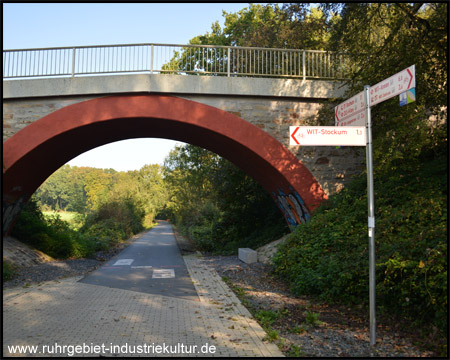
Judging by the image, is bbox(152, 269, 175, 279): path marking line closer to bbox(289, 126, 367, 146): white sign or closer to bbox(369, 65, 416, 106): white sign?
bbox(289, 126, 367, 146): white sign

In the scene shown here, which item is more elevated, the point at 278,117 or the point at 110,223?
the point at 278,117

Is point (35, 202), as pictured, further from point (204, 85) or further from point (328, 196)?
point (328, 196)

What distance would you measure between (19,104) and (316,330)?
9042 mm

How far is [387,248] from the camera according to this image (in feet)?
17.7

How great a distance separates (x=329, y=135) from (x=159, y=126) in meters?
6.92

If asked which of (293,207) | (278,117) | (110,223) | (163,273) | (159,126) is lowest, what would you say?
(163,273)

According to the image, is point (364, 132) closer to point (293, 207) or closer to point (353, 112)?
point (353, 112)

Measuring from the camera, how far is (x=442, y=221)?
17.5ft

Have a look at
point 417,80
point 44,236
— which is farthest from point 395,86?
point 44,236

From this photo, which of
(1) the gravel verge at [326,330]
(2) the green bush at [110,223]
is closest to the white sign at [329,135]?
(1) the gravel verge at [326,330]

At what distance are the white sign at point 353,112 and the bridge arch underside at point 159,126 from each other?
4706mm

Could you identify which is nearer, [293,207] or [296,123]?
[296,123]

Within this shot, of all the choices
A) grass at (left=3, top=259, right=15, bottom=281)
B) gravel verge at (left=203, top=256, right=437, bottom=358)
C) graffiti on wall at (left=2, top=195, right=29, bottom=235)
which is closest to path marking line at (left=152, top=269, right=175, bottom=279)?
gravel verge at (left=203, top=256, right=437, bottom=358)

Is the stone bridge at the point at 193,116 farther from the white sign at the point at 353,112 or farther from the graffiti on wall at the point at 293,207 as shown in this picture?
the white sign at the point at 353,112
